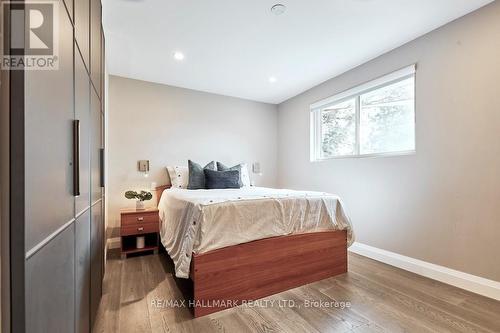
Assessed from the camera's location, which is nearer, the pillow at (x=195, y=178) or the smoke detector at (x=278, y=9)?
the smoke detector at (x=278, y=9)

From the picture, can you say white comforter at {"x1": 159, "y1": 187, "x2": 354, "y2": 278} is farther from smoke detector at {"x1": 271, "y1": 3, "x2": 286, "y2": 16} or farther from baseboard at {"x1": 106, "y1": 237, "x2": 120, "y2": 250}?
smoke detector at {"x1": 271, "y1": 3, "x2": 286, "y2": 16}

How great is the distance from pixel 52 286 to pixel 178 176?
2.71 meters

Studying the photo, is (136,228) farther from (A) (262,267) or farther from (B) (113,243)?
(A) (262,267)

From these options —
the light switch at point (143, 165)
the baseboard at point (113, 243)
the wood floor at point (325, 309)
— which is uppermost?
the light switch at point (143, 165)

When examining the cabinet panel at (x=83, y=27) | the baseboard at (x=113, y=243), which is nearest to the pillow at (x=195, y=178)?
the baseboard at (x=113, y=243)

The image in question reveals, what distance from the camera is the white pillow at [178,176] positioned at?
3.40 meters

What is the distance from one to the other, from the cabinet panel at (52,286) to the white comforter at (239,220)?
0.80m

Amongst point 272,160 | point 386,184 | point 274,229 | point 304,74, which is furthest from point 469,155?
point 272,160

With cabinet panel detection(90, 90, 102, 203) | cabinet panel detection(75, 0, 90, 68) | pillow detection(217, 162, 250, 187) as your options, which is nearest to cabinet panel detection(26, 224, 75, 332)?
cabinet panel detection(90, 90, 102, 203)

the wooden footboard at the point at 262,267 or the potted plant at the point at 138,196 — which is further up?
the potted plant at the point at 138,196

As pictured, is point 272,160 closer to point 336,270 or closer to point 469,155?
point 336,270

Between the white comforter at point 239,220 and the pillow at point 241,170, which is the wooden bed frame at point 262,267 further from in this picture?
the pillow at point 241,170

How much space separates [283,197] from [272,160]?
2.59 meters

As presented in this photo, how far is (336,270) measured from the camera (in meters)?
2.35
